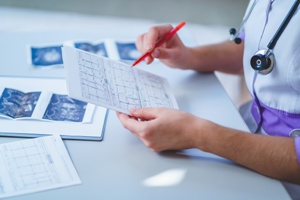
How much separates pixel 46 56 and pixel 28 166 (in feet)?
1.59

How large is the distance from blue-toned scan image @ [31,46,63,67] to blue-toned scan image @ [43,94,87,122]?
20 cm

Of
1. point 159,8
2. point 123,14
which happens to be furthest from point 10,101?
point 159,8

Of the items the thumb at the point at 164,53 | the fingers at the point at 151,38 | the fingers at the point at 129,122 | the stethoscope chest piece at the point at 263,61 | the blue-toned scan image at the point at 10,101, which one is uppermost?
the stethoscope chest piece at the point at 263,61

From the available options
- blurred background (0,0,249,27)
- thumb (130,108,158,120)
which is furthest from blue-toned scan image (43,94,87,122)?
blurred background (0,0,249,27)

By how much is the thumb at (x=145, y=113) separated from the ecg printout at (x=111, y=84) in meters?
0.02

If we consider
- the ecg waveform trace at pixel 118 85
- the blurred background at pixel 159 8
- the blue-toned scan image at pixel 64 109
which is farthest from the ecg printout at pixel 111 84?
the blurred background at pixel 159 8

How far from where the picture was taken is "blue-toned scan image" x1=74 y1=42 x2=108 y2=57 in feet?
3.91

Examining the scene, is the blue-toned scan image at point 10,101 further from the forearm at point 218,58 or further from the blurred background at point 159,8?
the blurred background at point 159,8

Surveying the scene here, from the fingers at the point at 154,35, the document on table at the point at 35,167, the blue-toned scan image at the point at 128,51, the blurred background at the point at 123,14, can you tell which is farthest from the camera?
the blurred background at the point at 123,14

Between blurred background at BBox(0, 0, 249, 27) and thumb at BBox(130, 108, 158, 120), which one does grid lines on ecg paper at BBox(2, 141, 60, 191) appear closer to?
thumb at BBox(130, 108, 158, 120)

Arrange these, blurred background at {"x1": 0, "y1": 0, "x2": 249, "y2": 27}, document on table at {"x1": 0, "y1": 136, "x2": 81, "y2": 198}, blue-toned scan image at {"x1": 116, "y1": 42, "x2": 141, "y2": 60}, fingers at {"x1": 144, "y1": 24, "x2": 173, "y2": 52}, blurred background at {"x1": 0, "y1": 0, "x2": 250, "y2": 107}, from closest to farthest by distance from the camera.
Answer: document on table at {"x1": 0, "y1": 136, "x2": 81, "y2": 198}
fingers at {"x1": 144, "y1": 24, "x2": 173, "y2": 52}
blue-toned scan image at {"x1": 116, "y1": 42, "x2": 141, "y2": 60}
blurred background at {"x1": 0, "y1": 0, "x2": 250, "y2": 107}
blurred background at {"x1": 0, "y1": 0, "x2": 249, "y2": 27}

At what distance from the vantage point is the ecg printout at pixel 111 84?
0.80 m

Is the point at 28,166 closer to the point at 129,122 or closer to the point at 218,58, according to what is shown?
the point at 129,122

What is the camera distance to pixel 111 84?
34.5 inches
